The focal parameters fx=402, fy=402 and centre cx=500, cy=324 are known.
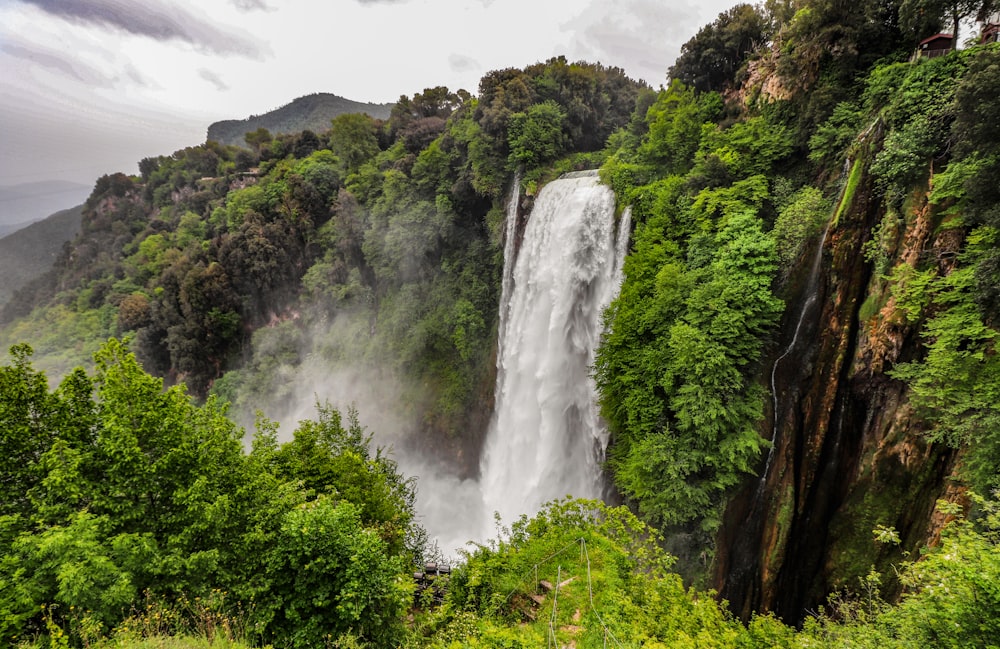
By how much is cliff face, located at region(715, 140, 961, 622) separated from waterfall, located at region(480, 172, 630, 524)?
658cm

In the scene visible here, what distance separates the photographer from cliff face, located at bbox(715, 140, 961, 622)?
8688 mm

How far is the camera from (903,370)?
27.7 feet

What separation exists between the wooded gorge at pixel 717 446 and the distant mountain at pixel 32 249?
8376cm

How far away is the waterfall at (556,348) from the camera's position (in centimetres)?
1809

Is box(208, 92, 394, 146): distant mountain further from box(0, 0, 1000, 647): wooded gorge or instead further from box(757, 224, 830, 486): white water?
box(757, 224, 830, 486): white water

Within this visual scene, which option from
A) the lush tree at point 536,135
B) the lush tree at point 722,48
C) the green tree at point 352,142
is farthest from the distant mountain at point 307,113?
the lush tree at point 722,48

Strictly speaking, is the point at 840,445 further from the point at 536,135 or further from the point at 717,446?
the point at 536,135

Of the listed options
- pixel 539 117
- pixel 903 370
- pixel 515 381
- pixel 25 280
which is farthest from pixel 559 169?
pixel 25 280

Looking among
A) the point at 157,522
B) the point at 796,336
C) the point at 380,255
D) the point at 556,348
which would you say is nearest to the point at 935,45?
the point at 796,336

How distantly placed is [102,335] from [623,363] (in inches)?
2071

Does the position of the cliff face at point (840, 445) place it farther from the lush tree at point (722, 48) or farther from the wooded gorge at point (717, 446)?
the lush tree at point (722, 48)

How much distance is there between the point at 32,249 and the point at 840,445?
11151 cm

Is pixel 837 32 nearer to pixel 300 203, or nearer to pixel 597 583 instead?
pixel 597 583

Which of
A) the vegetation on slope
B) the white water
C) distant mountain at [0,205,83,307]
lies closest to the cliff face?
the white water
